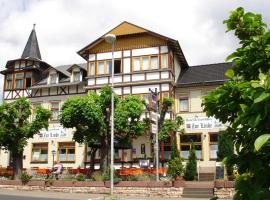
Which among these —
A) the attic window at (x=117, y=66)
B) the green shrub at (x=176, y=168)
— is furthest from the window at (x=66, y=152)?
the green shrub at (x=176, y=168)

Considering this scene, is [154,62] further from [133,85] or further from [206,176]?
[206,176]

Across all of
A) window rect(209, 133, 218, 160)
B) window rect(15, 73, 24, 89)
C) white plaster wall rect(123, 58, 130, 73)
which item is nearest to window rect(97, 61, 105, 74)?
white plaster wall rect(123, 58, 130, 73)

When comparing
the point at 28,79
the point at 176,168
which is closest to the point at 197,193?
the point at 176,168

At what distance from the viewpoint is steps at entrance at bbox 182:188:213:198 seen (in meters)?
20.9

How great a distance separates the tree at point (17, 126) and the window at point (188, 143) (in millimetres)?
11759

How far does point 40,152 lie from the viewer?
122 feet

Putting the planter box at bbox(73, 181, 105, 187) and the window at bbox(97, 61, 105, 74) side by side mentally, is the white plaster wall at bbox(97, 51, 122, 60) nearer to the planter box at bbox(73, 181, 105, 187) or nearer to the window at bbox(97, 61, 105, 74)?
the window at bbox(97, 61, 105, 74)

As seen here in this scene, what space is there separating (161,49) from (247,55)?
29668mm

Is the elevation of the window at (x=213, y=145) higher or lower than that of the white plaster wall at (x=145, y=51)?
lower

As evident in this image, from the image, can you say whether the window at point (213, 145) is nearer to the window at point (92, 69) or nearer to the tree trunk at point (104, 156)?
the tree trunk at point (104, 156)

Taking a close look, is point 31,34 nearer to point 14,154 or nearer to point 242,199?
point 14,154

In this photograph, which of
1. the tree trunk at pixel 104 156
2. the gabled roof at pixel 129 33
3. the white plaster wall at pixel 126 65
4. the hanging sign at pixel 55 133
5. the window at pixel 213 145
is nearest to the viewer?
the tree trunk at pixel 104 156

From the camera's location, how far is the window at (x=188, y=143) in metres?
32.0

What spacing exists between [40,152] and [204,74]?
16.6 m
